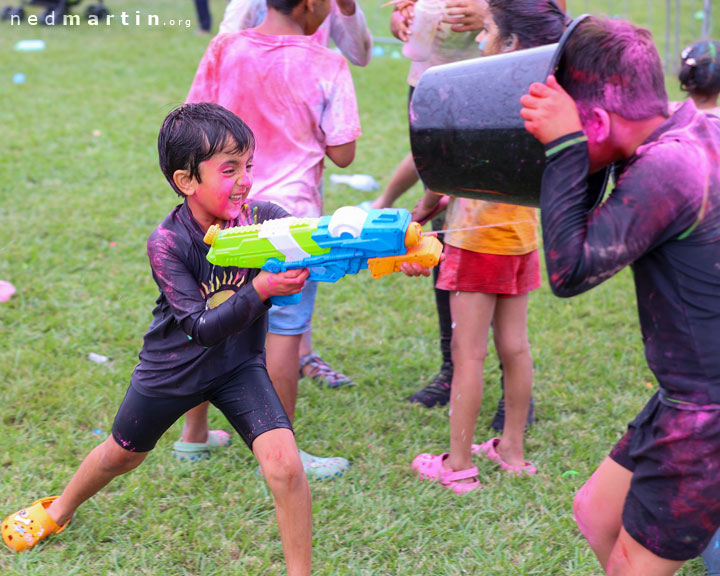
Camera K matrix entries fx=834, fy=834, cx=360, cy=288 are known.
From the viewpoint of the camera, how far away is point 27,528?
2.97 m

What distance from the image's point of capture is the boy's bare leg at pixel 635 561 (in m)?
2.09

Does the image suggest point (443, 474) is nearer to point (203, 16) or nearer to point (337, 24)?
point (337, 24)

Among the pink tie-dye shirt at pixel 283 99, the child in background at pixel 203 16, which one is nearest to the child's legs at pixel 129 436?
the pink tie-dye shirt at pixel 283 99

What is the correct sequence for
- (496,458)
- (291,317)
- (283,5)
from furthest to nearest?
(496,458), (291,317), (283,5)

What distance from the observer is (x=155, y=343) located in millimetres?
2707

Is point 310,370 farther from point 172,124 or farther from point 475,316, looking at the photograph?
point 172,124

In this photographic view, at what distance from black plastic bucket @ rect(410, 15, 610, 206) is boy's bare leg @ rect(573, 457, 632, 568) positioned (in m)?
0.77

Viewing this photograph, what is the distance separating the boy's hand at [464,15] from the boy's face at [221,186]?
1202mm

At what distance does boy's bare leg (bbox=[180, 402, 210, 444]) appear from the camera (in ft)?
Answer: 11.4

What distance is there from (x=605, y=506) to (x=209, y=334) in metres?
1.21

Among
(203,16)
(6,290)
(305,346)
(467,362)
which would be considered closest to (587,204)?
(467,362)

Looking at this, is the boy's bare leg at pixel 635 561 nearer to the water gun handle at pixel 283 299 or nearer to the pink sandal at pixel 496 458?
the water gun handle at pixel 283 299

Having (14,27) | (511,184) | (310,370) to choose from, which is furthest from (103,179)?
(14,27)

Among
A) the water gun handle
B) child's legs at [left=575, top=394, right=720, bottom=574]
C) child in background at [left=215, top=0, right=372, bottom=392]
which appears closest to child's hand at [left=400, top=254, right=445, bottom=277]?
the water gun handle
